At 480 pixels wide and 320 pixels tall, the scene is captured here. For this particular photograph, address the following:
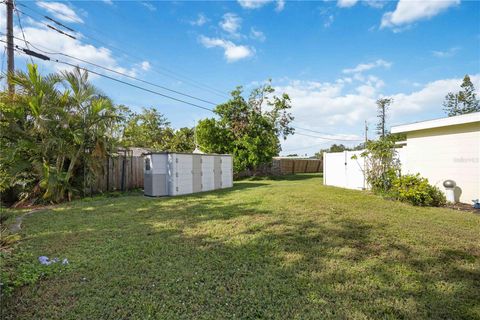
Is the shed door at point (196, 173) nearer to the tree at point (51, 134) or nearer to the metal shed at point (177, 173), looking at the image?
the metal shed at point (177, 173)

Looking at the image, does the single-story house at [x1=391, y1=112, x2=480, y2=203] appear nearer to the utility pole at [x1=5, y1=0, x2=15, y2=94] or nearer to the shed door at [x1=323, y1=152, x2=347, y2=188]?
the shed door at [x1=323, y1=152, x2=347, y2=188]

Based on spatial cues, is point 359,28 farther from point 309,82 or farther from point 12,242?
point 12,242

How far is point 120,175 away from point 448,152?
11.9m

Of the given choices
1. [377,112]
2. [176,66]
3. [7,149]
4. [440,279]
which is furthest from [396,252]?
[377,112]

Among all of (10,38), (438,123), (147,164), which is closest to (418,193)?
(438,123)

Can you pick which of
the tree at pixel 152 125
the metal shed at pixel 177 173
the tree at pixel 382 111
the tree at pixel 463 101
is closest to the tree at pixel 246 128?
the metal shed at pixel 177 173

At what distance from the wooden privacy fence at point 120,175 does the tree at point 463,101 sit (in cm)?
2769

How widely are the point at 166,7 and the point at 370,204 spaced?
959 cm

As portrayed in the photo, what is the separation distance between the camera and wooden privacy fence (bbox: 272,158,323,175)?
23.6m

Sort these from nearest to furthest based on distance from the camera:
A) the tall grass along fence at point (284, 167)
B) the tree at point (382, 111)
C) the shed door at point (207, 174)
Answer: the shed door at point (207, 174) → the tall grass along fence at point (284, 167) → the tree at point (382, 111)

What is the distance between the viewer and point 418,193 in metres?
6.75

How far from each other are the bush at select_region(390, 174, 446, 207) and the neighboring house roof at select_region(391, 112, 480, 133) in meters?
1.92

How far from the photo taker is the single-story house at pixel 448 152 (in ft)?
22.4

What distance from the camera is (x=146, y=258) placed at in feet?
10.2
